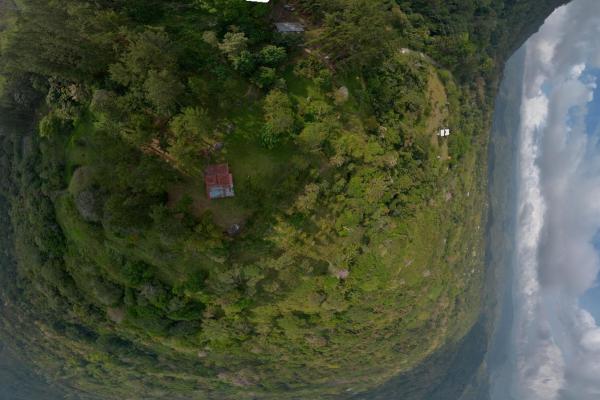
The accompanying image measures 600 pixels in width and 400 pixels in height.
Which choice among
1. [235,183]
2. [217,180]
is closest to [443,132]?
[235,183]

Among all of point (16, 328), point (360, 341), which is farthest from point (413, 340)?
point (16, 328)

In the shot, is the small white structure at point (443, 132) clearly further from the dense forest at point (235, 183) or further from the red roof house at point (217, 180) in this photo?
the red roof house at point (217, 180)

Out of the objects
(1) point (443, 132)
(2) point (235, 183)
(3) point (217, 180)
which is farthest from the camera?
(1) point (443, 132)

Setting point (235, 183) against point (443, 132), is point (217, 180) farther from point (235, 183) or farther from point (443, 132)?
point (443, 132)

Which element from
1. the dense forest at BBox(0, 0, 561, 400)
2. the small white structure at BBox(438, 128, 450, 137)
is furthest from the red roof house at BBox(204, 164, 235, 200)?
the small white structure at BBox(438, 128, 450, 137)

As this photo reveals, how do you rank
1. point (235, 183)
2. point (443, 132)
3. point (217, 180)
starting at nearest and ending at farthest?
point (217, 180) < point (235, 183) < point (443, 132)

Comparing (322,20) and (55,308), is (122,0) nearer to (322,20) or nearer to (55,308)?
(322,20)
